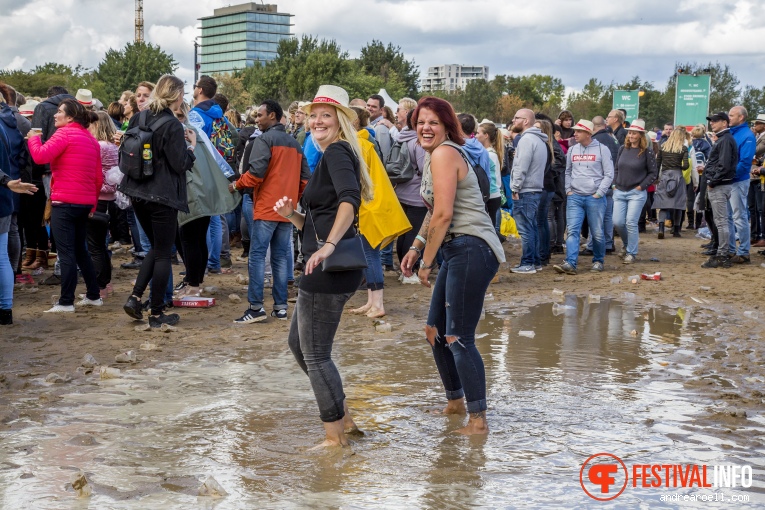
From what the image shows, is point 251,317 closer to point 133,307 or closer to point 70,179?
point 133,307

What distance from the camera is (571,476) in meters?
4.91

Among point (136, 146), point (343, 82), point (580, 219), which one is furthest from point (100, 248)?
point (343, 82)

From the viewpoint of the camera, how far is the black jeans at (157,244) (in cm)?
873

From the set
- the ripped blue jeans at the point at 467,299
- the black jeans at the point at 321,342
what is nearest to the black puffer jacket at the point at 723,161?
the ripped blue jeans at the point at 467,299

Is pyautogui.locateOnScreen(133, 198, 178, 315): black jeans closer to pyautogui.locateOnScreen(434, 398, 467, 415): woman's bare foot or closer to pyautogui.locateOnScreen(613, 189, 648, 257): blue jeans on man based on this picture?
pyautogui.locateOnScreen(434, 398, 467, 415): woman's bare foot

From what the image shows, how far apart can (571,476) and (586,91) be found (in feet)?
313

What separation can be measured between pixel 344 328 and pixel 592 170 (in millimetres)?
5788

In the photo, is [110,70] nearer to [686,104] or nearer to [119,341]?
[686,104]

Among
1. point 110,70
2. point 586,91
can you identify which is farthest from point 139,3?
point 586,91

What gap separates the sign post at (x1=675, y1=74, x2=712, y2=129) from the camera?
4012 centimetres

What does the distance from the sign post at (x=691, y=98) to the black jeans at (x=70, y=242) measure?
35.0 m

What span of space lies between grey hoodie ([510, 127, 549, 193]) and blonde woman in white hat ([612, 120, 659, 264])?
7.09ft

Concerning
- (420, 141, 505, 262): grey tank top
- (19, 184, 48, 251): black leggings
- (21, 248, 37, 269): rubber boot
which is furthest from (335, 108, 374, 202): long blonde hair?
(21, 248, 37, 269): rubber boot

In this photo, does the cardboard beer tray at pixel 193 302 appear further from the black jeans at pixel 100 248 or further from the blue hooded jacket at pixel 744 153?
the blue hooded jacket at pixel 744 153
